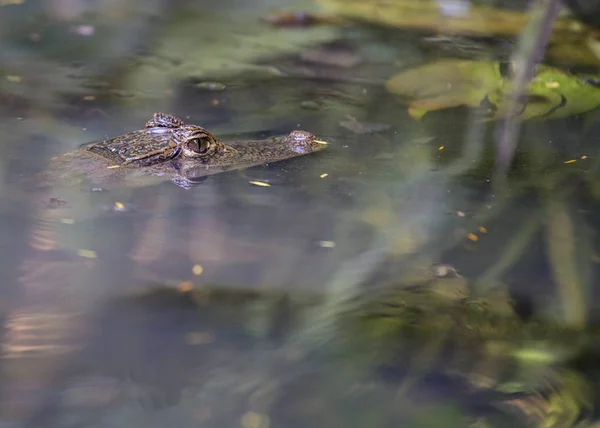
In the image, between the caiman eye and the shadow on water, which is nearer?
the shadow on water

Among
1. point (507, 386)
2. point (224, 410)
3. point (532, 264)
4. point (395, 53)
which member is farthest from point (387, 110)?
point (224, 410)

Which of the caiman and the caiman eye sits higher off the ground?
the caiman eye

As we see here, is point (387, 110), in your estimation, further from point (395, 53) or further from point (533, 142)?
point (395, 53)

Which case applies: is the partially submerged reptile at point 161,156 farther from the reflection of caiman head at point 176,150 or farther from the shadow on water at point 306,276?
the shadow on water at point 306,276

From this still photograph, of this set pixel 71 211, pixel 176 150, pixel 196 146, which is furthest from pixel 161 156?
pixel 71 211

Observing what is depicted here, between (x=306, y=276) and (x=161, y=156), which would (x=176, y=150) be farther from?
(x=306, y=276)

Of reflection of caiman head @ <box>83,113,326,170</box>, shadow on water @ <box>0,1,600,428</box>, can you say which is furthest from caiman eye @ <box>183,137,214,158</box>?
shadow on water @ <box>0,1,600,428</box>

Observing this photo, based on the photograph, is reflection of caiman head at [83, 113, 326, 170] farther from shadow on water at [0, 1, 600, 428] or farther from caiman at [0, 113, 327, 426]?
shadow on water at [0, 1, 600, 428]
